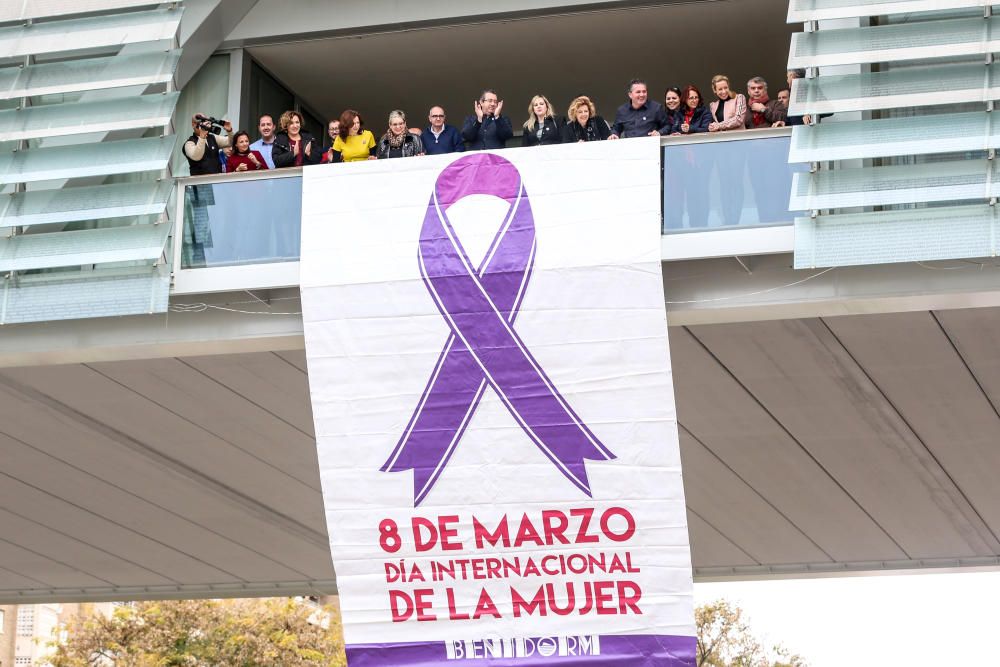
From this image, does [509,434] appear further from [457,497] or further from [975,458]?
[975,458]

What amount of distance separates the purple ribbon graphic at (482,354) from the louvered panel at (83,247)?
2.66 metres

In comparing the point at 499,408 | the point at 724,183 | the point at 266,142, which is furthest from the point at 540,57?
the point at 499,408

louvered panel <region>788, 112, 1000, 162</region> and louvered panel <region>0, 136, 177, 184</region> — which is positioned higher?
louvered panel <region>0, 136, 177, 184</region>

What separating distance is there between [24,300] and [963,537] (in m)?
12.8

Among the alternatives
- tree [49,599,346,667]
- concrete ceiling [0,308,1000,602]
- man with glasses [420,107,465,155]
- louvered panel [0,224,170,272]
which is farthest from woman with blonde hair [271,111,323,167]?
tree [49,599,346,667]

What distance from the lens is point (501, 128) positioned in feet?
42.9

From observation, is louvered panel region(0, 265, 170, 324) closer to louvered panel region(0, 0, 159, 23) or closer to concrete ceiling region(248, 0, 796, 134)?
louvered panel region(0, 0, 159, 23)

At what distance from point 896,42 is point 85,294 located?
784cm

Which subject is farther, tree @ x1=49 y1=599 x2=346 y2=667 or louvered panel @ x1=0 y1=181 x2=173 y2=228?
tree @ x1=49 y1=599 x2=346 y2=667

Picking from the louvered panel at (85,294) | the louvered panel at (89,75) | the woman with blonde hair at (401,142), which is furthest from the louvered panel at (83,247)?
the woman with blonde hair at (401,142)

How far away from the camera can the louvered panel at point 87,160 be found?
13.6 meters

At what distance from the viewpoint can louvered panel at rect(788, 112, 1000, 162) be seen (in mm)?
11662

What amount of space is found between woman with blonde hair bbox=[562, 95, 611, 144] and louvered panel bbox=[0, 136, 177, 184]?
3.88 m

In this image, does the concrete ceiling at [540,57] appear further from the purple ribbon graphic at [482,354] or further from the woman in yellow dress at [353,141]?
the purple ribbon graphic at [482,354]
